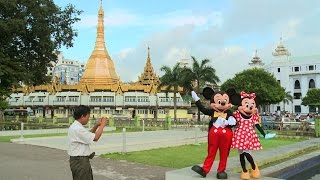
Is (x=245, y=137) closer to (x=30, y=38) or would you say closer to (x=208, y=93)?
(x=208, y=93)

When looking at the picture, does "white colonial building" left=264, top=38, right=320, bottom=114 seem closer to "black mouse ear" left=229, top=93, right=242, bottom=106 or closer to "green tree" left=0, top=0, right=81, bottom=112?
"green tree" left=0, top=0, right=81, bottom=112

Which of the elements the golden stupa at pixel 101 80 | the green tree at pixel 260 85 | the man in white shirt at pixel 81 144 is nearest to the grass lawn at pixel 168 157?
the man in white shirt at pixel 81 144

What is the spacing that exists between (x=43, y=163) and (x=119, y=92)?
55.2m

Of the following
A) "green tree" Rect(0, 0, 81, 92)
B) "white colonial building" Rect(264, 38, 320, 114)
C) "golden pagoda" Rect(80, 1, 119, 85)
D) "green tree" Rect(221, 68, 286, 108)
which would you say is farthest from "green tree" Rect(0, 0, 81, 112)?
"white colonial building" Rect(264, 38, 320, 114)

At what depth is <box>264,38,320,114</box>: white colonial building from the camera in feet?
302

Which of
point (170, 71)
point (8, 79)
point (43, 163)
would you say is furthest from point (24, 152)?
point (170, 71)

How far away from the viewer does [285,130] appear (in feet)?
95.4

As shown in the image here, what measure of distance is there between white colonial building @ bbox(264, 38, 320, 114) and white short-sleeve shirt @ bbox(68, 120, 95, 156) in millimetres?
90929

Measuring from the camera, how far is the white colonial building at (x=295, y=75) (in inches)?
3620

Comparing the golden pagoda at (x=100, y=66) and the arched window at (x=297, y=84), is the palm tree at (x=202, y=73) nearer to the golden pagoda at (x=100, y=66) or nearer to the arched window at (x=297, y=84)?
the golden pagoda at (x=100, y=66)

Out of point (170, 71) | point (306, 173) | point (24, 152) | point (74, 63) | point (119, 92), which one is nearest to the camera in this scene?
point (306, 173)

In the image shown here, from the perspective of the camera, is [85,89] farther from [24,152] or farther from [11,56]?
[24,152]

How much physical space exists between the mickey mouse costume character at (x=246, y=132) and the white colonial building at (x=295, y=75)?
87487mm

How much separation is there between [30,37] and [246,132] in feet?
92.1
